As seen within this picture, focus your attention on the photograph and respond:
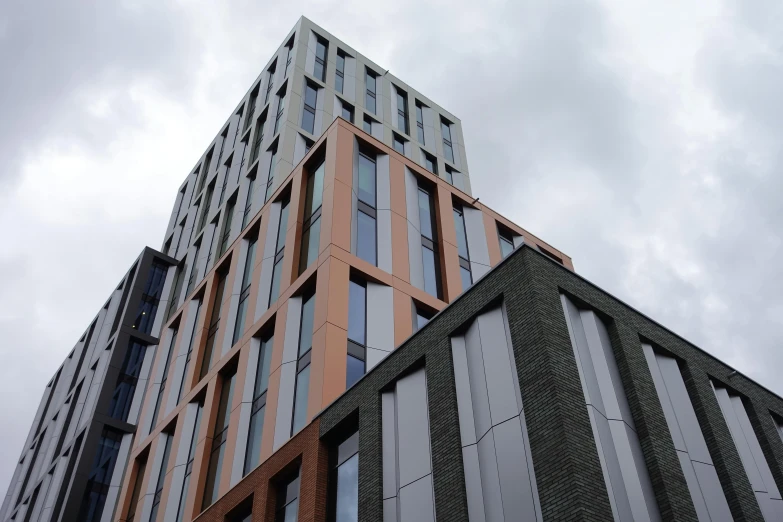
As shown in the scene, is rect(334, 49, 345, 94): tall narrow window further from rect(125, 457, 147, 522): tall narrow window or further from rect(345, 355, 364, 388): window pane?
rect(345, 355, 364, 388): window pane

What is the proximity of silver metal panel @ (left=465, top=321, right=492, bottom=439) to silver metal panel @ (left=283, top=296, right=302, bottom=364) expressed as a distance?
11062mm

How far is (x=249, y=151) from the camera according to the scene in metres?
48.1

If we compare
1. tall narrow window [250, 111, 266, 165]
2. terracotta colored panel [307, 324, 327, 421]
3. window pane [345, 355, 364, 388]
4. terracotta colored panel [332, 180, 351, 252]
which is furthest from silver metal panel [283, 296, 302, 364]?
tall narrow window [250, 111, 266, 165]

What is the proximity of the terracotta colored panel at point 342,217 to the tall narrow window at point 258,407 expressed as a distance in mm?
5052

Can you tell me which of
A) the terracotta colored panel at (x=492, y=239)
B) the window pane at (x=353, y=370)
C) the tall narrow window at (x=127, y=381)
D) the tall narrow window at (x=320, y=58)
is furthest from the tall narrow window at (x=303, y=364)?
the tall narrow window at (x=320, y=58)

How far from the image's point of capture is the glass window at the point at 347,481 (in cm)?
1995

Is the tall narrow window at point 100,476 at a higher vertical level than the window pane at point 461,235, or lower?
lower

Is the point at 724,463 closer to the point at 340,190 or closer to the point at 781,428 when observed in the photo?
the point at 781,428

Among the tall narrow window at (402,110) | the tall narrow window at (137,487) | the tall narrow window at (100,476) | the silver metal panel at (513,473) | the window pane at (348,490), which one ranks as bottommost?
the silver metal panel at (513,473)

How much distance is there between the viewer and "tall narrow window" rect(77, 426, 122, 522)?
1683 inches

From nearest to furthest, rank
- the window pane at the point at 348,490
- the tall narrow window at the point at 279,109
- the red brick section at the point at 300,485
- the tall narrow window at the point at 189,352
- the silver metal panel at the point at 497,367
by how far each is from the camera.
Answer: the silver metal panel at the point at 497,367, the window pane at the point at 348,490, the red brick section at the point at 300,485, the tall narrow window at the point at 189,352, the tall narrow window at the point at 279,109

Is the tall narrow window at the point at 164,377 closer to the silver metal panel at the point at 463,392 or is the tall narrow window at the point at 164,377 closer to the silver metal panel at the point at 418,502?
the silver metal panel at the point at 418,502

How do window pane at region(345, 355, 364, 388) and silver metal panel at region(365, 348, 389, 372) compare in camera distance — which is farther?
silver metal panel at region(365, 348, 389, 372)

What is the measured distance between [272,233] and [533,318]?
68.5 feet
